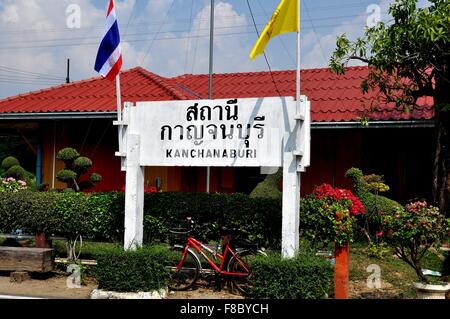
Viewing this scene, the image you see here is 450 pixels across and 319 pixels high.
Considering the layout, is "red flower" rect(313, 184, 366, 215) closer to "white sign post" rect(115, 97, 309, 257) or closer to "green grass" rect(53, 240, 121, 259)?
→ "white sign post" rect(115, 97, 309, 257)

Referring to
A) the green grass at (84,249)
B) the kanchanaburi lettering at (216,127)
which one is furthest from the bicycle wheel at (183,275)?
the green grass at (84,249)

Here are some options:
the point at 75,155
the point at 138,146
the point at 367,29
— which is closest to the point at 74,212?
the point at 138,146

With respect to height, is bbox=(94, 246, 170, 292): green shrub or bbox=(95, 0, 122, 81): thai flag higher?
bbox=(95, 0, 122, 81): thai flag

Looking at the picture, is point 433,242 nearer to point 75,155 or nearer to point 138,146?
point 138,146

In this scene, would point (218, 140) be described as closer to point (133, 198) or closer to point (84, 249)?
point (133, 198)

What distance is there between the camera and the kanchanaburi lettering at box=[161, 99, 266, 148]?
314 inches

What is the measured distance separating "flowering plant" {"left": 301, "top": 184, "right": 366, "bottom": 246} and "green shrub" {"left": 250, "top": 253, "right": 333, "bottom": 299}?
638mm

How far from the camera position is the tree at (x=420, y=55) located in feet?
31.2

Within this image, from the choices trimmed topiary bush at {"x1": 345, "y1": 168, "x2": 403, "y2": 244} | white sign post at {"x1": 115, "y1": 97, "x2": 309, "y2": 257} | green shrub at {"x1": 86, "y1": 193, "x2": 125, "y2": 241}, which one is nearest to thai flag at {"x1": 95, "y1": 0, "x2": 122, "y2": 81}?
white sign post at {"x1": 115, "y1": 97, "x2": 309, "y2": 257}

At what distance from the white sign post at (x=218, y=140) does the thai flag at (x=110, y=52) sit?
0.63 m

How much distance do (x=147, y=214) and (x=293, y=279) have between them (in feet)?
9.39

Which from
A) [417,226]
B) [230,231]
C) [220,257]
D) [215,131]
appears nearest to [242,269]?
[220,257]

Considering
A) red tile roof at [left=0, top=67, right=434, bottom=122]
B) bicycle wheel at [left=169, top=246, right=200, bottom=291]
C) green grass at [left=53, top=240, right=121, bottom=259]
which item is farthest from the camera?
red tile roof at [left=0, top=67, right=434, bottom=122]

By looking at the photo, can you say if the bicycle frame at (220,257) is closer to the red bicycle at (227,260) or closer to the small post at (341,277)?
the red bicycle at (227,260)
